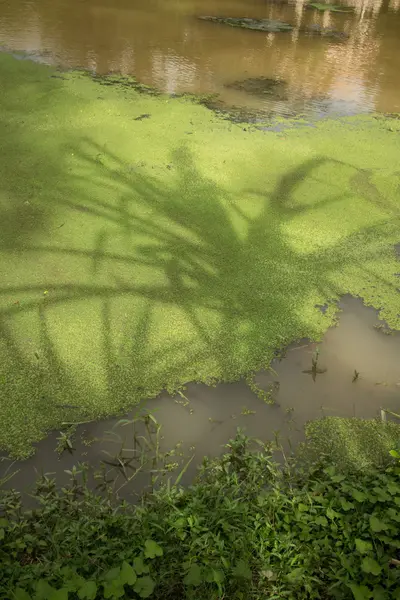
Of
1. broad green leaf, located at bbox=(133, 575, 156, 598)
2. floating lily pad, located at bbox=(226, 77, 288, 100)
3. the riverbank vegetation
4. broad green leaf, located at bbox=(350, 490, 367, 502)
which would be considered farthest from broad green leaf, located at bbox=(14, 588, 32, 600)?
floating lily pad, located at bbox=(226, 77, 288, 100)

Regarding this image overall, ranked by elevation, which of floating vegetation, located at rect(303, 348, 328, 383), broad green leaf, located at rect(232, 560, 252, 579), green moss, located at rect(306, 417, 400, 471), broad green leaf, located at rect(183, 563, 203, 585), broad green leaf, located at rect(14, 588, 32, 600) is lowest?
green moss, located at rect(306, 417, 400, 471)

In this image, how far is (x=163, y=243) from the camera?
8.04ft

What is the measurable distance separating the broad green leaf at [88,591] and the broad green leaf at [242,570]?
0.32 metres

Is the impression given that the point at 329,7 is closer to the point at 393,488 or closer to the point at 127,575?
the point at 393,488

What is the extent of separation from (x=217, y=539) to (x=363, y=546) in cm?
35

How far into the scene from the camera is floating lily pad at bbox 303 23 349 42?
5.85m

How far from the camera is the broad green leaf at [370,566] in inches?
47.2

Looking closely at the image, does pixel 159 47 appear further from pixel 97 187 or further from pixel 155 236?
pixel 155 236

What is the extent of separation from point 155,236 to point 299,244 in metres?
0.70

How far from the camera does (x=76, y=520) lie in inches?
53.9

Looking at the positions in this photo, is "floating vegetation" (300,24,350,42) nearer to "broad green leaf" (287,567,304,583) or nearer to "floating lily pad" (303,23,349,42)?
"floating lily pad" (303,23,349,42)

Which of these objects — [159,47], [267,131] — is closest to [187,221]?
[267,131]

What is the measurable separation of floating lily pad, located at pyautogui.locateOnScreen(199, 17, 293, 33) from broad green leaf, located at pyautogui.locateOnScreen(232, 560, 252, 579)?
19.3 feet

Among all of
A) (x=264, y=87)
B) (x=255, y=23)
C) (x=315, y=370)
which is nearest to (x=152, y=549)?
(x=315, y=370)
